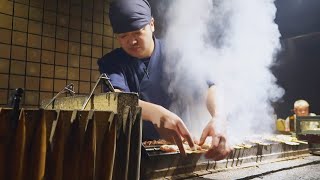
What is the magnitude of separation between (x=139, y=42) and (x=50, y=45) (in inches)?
82.4

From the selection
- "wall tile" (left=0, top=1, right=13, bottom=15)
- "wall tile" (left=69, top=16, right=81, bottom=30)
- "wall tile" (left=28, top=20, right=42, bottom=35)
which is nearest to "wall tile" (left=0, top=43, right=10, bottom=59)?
"wall tile" (left=28, top=20, right=42, bottom=35)

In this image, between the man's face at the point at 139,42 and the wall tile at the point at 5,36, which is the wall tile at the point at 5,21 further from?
the man's face at the point at 139,42

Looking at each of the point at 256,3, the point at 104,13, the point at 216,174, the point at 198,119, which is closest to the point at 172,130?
the point at 216,174

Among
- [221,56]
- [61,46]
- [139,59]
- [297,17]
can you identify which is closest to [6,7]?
[61,46]

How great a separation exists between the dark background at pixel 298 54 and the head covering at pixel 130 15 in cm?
626

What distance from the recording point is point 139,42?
23.5 ft

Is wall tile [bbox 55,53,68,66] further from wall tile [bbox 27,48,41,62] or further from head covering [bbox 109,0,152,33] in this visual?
head covering [bbox 109,0,152,33]

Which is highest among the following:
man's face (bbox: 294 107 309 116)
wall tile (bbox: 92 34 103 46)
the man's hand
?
wall tile (bbox: 92 34 103 46)

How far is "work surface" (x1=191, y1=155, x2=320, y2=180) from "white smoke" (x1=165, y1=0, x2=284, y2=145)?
992 mm

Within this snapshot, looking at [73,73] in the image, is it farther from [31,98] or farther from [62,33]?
[31,98]

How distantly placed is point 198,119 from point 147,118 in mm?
1962

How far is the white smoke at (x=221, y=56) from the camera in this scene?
766 centimetres

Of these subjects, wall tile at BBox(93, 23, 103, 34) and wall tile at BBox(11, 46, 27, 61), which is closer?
wall tile at BBox(11, 46, 27, 61)

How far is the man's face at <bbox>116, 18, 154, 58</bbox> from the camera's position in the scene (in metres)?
7.14
